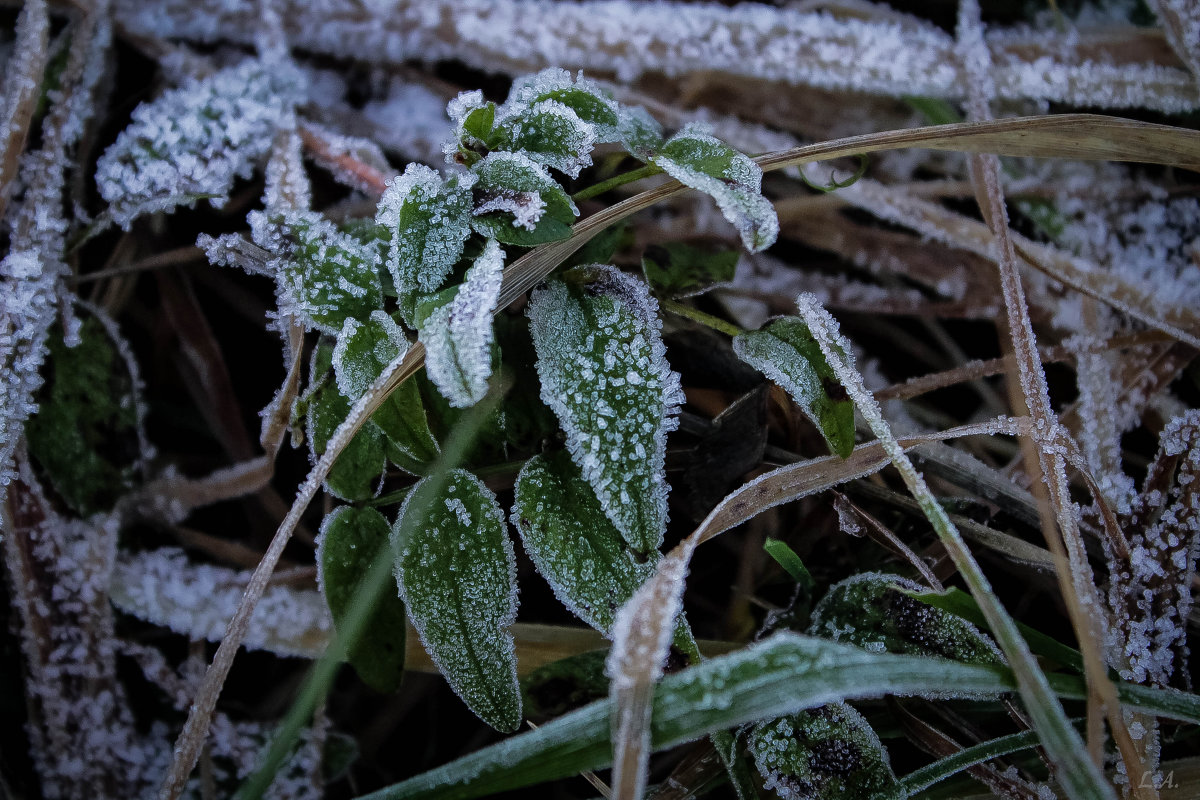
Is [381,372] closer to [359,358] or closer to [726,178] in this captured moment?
[359,358]

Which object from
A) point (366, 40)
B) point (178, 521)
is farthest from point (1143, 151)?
point (178, 521)

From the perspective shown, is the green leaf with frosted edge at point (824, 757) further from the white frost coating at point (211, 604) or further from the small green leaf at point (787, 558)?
the white frost coating at point (211, 604)

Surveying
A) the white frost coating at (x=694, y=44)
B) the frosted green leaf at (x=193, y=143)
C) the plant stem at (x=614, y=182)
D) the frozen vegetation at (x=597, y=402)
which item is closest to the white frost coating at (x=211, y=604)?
the frozen vegetation at (x=597, y=402)

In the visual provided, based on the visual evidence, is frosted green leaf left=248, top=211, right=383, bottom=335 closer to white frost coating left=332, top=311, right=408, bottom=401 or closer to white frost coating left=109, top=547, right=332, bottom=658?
white frost coating left=332, top=311, right=408, bottom=401

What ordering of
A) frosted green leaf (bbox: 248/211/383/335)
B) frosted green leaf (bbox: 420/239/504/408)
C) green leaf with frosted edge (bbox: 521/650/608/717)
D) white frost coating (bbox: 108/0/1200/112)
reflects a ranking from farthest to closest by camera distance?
white frost coating (bbox: 108/0/1200/112), green leaf with frosted edge (bbox: 521/650/608/717), frosted green leaf (bbox: 248/211/383/335), frosted green leaf (bbox: 420/239/504/408)

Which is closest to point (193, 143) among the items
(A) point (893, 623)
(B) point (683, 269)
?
(B) point (683, 269)

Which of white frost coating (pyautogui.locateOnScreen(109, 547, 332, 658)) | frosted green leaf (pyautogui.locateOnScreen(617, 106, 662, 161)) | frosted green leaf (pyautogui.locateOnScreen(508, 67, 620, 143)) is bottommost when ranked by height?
white frost coating (pyautogui.locateOnScreen(109, 547, 332, 658))

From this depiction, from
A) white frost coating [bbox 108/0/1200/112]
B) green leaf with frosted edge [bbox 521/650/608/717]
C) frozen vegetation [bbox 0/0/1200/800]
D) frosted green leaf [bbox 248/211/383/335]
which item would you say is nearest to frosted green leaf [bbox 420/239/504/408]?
frozen vegetation [bbox 0/0/1200/800]
